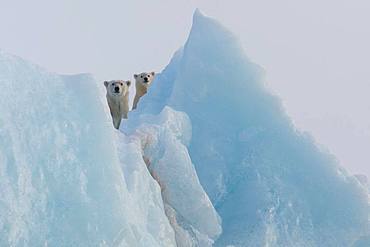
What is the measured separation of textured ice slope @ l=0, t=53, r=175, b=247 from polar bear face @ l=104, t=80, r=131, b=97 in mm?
5897

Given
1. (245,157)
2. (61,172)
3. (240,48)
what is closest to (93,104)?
(61,172)

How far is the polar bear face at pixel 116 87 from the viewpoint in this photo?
10.3 m

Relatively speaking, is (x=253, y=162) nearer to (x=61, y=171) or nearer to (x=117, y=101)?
(x=61, y=171)

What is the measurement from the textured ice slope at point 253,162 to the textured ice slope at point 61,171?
1549mm

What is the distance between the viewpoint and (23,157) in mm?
3719

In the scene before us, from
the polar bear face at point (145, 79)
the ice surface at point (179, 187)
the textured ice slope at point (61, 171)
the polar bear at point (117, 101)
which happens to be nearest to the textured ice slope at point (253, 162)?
the ice surface at point (179, 187)

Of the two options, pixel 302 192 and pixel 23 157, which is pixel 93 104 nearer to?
pixel 23 157

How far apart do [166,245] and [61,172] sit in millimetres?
1045

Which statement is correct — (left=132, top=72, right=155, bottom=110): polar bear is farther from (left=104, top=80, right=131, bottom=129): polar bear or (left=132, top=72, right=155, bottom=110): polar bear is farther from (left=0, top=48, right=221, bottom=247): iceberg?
(left=0, top=48, right=221, bottom=247): iceberg

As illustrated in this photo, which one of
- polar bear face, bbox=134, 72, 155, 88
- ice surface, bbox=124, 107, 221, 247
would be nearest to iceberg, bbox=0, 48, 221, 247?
ice surface, bbox=124, 107, 221, 247

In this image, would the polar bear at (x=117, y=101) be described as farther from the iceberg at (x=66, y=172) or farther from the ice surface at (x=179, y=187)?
the iceberg at (x=66, y=172)

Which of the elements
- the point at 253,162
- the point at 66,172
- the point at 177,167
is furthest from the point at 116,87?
the point at 66,172

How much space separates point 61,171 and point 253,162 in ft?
8.68

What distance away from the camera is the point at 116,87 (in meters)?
10.3
